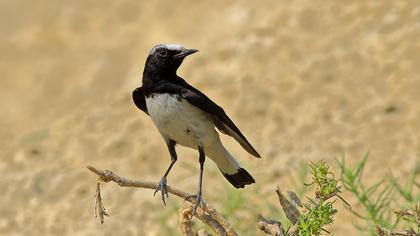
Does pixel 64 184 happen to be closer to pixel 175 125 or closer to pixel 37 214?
pixel 37 214

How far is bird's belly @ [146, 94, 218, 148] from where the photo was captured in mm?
5395

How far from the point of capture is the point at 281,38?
10.2 metres

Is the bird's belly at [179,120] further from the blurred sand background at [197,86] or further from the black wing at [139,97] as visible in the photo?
the blurred sand background at [197,86]

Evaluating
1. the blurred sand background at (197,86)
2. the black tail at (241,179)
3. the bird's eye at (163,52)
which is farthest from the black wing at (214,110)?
the blurred sand background at (197,86)

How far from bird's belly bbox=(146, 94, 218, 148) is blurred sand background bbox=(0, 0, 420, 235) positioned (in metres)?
1.27

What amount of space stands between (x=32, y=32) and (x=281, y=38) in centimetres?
349

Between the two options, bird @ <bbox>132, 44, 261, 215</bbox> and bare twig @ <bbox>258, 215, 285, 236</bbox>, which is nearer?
bare twig @ <bbox>258, 215, 285, 236</bbox>

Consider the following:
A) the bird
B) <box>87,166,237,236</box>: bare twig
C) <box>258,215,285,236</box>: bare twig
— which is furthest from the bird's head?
<box>258,215,285,236</box>: bare twig

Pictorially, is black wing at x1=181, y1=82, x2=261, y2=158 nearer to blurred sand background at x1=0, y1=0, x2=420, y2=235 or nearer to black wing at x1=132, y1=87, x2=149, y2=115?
black wing at x1=132, y1=87, x2=149, y2=115

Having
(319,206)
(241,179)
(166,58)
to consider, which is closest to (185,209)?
(319,206)

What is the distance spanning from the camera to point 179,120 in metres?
5.42

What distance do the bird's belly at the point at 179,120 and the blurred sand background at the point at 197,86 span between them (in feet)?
A: 4.17

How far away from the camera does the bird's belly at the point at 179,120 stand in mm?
5395

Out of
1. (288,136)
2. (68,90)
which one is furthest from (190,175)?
(68,90)
